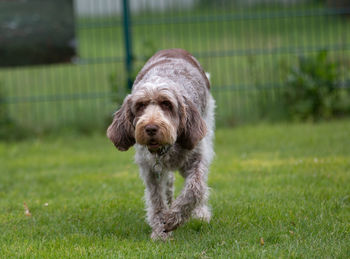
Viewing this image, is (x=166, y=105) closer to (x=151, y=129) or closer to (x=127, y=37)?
(x=151, y=129)

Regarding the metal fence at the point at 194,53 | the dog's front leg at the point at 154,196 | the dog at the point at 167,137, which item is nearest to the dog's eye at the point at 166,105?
the dog at the point at 167,137

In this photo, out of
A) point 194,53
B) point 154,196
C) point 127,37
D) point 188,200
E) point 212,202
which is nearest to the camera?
point 188,200

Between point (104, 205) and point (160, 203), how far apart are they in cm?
84

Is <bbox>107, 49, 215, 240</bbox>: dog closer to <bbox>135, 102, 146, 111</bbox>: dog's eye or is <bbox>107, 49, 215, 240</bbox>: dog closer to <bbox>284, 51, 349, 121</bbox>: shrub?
<bbox>135, 102, 146, 111</bbox>: dog's eye

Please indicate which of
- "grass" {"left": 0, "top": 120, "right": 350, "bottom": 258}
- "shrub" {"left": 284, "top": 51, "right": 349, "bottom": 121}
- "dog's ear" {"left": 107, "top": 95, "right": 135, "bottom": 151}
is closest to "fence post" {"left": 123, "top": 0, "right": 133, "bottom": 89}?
"grass" {"left": 0, "top": 120, "right": 350, "bottom": 258}

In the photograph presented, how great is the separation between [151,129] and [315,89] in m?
6.64

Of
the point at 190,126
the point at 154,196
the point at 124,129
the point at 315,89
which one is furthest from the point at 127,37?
the point at 190,126

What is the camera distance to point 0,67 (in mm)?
10289

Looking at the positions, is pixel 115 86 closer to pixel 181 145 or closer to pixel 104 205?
pixel 104 205

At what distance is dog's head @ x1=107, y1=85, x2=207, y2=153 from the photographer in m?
4.71

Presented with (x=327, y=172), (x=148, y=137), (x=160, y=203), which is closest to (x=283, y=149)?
(x=327, y=172)

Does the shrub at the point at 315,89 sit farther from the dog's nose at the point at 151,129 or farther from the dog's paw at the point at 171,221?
the dog's nose at the point at 151,129

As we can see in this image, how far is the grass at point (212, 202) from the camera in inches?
180

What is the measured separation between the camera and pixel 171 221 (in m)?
4.90
